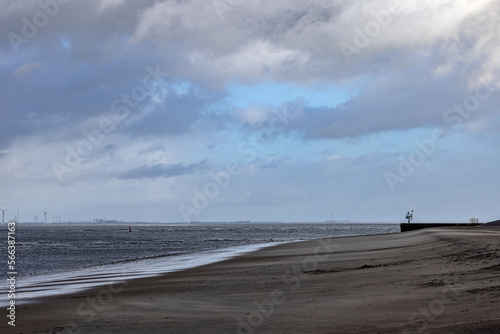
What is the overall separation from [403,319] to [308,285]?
26.5 ft

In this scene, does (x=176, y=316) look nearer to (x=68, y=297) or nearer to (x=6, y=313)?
(x=6, y=313)

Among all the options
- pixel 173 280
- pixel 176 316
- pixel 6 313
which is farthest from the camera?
pixel 173 280

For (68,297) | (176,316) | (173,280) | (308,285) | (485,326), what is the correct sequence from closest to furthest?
(485,326) < (176,316) < (308,285) < (68,297) < (173,280)

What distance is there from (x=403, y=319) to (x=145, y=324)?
623cm

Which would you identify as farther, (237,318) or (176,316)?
(176,316)

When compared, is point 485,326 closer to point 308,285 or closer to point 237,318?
point 237,318

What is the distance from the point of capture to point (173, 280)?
25500 mm

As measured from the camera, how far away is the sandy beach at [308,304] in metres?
11.1

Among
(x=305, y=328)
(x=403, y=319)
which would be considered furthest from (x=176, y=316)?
(x=403, y=319)

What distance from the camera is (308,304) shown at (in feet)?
47.8

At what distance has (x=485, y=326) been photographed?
9359mm

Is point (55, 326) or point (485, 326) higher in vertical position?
point (485, 326)

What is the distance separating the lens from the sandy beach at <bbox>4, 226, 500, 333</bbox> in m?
11.1

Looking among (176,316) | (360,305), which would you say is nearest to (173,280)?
(176,316)
